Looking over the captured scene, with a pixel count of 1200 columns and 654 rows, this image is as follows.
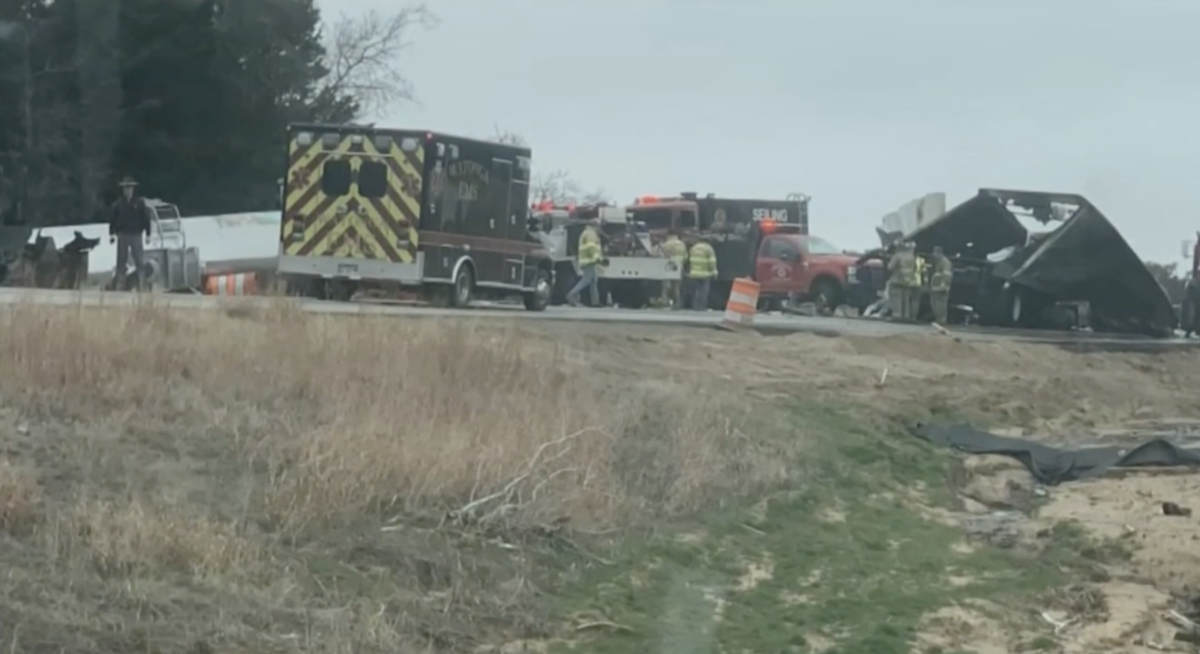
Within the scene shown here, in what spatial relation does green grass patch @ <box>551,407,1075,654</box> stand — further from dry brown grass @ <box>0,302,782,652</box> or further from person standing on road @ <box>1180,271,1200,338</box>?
person standing on road @ <box>1180,271,1200,338</box>

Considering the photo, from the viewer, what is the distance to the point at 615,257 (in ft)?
133

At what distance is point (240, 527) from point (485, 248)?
1909cm

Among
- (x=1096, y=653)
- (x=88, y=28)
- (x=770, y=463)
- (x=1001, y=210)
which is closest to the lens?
(x=1096, y=653)

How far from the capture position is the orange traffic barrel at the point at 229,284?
2581cm

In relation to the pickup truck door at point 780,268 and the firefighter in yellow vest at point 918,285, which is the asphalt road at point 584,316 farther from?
the pickup truck door at point 780,268

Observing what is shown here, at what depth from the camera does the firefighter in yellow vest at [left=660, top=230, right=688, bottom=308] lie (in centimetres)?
4059

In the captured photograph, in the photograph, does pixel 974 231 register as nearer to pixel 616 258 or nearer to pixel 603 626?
pixel 616 258

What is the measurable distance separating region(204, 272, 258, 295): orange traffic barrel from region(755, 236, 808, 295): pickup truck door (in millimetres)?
12752

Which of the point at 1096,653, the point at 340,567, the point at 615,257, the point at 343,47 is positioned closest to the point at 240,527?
the point at 340,567

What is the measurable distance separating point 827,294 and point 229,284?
16432mm

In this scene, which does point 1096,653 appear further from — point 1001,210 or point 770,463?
point 1001,210

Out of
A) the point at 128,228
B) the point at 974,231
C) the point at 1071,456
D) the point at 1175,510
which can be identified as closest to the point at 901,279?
the point at 974,231

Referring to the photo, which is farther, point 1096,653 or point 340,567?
point 1096,653

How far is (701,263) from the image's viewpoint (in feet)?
130
